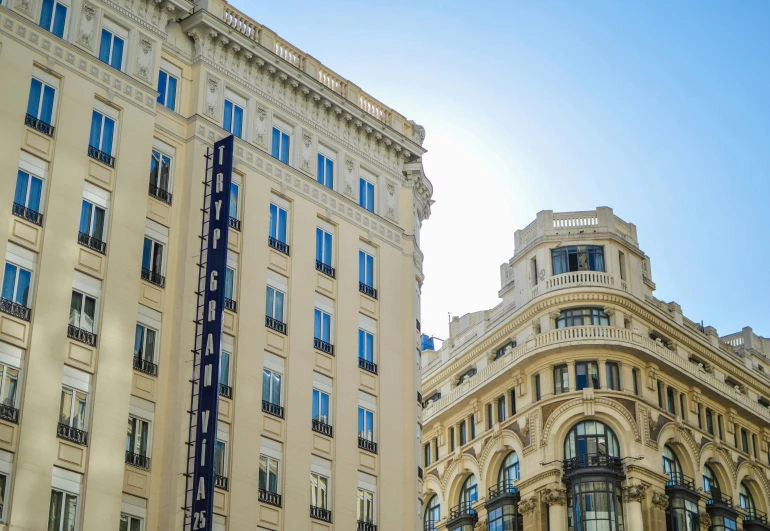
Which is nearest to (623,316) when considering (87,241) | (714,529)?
(714,529)

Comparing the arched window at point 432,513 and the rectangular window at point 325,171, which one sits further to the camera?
the arched window at point 432,513

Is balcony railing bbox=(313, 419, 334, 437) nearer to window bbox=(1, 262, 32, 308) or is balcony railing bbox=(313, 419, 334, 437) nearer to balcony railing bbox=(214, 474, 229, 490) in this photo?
balcony railing bbox=(214, 474, 229, 490)

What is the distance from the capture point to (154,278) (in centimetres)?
4725

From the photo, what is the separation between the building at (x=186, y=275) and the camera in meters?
42.2

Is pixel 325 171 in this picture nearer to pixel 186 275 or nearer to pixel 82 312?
pixel 186 275

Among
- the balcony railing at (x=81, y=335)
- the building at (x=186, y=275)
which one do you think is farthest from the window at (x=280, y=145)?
the balcony railing at (x=81, y=335)

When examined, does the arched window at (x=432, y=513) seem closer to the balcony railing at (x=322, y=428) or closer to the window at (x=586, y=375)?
the window at (x=586, y=375)

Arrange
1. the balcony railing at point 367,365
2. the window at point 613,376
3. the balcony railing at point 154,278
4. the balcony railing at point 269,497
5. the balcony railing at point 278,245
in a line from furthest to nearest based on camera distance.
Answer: the window at point 613,376 < the balcony railing at point 367,365 < the balcony railing at point 278,245 < the balcony railing at point 269,497 < the balcony railing at point 154,278

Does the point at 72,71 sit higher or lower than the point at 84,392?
higher

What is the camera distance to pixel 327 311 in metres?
53.6

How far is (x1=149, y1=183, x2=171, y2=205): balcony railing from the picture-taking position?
48.6 metres

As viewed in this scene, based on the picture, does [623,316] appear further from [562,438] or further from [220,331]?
[220,331]

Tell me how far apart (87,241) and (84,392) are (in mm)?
5544

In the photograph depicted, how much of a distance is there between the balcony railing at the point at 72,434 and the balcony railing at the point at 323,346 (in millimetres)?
12607
